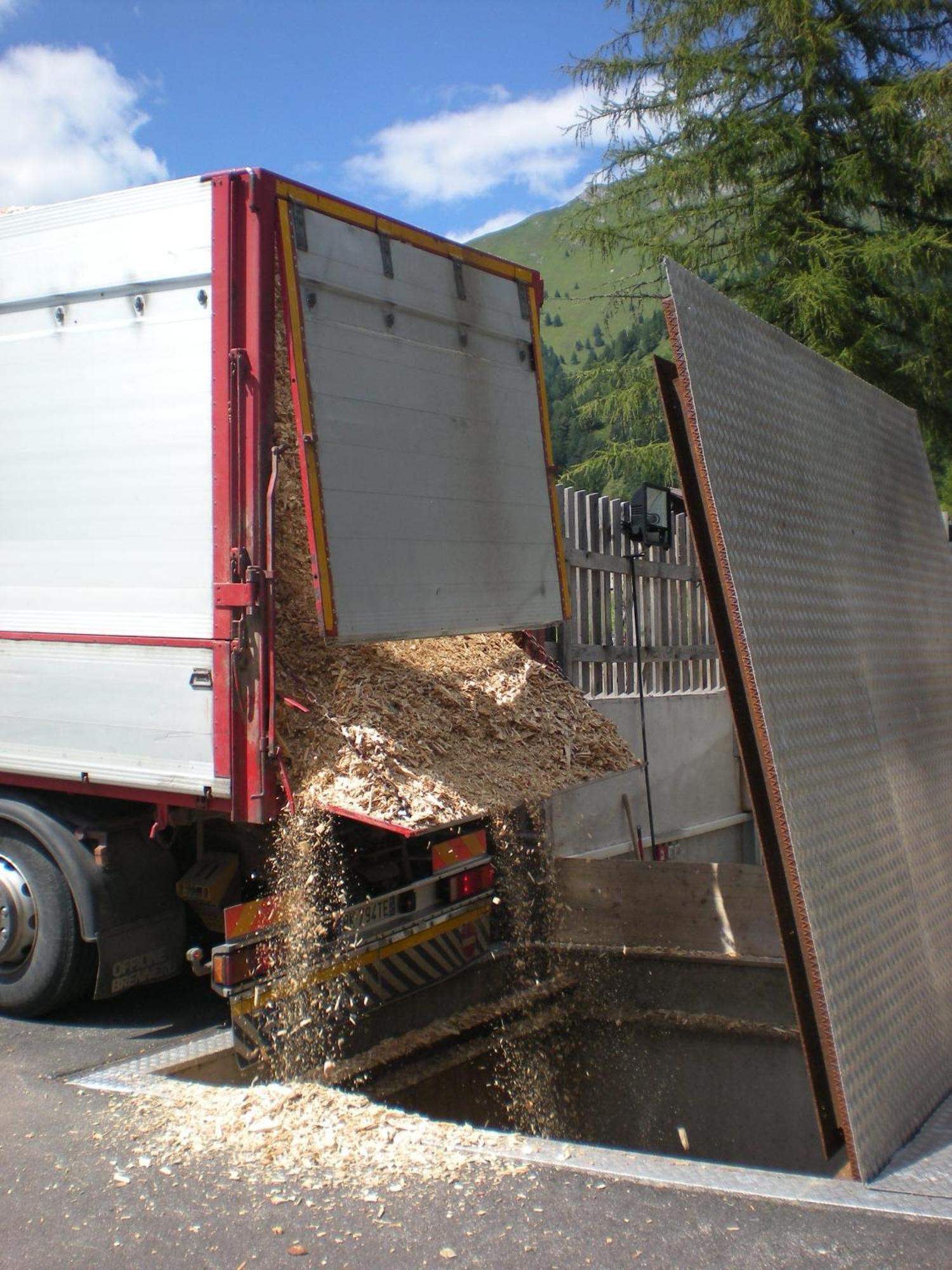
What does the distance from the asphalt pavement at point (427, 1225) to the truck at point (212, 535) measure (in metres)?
0.98

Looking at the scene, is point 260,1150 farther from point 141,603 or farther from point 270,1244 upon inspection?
point 141,603

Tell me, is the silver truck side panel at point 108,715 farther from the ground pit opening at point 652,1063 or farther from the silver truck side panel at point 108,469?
the ground pit opening at point 652,1063

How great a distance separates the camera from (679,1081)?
5.99 meters

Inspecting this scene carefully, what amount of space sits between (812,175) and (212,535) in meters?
9.52

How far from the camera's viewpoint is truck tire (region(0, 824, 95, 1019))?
509cm

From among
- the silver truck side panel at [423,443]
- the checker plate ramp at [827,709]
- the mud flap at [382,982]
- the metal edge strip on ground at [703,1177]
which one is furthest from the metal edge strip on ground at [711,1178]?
the silver truck side panel at [423,443]

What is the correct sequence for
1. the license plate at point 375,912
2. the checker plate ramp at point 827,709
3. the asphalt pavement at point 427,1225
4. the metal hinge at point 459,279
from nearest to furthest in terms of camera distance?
1. the asphalt pavement at point 427,1225
2. the checker plate ramp at point 827,709
3. the license plate at point 375,912
4. the metal hinge at point 459,279

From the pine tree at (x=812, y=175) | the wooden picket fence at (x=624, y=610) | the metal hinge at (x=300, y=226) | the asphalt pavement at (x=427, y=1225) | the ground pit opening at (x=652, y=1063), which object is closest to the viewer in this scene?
the asphalt pavement at (x=427, y=1225)

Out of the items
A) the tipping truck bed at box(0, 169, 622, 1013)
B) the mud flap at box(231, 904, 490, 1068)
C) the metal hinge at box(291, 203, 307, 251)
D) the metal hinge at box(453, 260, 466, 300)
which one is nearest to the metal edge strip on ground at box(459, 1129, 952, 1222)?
the mud flap at box(231, 904, 490, 1068)

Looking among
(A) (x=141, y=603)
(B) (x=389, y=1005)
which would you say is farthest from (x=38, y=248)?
(B) (x=389, y=1005)

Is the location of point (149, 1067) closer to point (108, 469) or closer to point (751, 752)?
point (108, 469)

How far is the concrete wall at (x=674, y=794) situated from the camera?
7645mm

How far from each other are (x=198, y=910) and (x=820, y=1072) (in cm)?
282

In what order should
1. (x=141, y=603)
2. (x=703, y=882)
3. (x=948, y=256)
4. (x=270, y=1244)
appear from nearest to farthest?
(x=270, y=1244) < (x=141, y=603) < (x=703, y=882) < (x=948, y=256)
